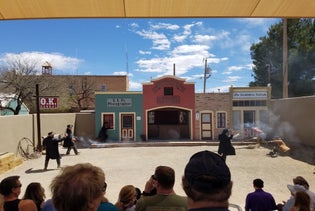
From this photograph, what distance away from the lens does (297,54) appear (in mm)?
29875

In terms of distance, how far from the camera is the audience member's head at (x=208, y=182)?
4.50 ft

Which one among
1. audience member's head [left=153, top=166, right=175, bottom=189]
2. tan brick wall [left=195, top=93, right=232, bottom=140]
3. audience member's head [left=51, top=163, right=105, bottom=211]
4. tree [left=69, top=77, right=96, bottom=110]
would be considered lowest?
audience member's head [left=153, top=166, right=175, bottom=189]

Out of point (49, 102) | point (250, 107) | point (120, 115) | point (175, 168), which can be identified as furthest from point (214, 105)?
point (49, 102)

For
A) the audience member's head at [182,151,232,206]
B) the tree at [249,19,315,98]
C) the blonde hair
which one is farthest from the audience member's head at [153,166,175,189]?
Answer: the tree at [249,19,315,98]

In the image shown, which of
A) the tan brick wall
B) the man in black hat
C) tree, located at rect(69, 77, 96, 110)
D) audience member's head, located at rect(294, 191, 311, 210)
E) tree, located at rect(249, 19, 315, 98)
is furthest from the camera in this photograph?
tree, located at rect(69, 77, 96, 110)

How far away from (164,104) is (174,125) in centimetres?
233

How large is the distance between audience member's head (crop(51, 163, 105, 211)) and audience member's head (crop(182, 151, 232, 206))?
455mm

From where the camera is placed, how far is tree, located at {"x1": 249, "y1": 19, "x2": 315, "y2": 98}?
29688mm

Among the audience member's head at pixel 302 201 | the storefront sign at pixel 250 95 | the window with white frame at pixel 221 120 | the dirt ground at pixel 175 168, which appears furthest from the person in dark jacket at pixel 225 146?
the storefront sign at pixel 250 95

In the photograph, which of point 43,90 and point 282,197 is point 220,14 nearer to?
point 282,197

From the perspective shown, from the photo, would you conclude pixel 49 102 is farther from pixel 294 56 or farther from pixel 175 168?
pixel 294 56

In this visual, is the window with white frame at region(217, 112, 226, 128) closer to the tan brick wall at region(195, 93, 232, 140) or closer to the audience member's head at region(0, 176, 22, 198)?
the tan brick wall at region(195, 93, 232, 140)

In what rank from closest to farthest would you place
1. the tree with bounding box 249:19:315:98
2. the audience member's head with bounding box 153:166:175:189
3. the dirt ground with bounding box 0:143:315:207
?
the audience member's head with bounding box 153:166:175:189, the dirt ground with bounding box 0:143:315:207, the tree with bounding box 249:19:315:98

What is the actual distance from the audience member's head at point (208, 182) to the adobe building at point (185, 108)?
830 inches
